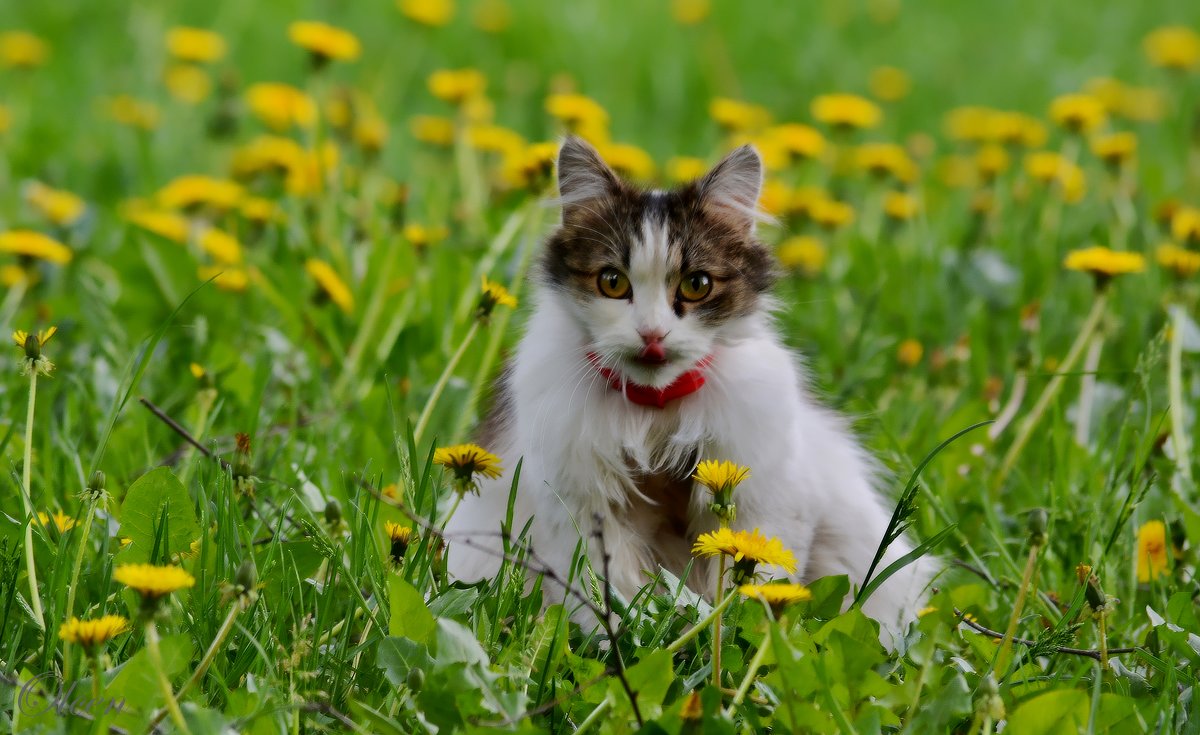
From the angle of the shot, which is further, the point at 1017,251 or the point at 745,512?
the point at 1017,251

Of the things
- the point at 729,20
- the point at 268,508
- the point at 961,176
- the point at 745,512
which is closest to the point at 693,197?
the point at 745,512

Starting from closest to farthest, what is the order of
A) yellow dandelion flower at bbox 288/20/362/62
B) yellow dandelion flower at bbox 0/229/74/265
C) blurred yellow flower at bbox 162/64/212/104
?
1. yellow dandelion flower at bbox 0/229/74/265
2. yellow dandelion flower at bbox 288/20/362/62
3. blurred yellow flower at bbox 162/64/212/104

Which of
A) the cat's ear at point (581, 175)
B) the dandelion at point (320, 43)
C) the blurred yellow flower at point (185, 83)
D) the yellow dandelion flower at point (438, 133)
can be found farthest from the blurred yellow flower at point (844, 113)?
the blurred yellow flower at point (185, 83)

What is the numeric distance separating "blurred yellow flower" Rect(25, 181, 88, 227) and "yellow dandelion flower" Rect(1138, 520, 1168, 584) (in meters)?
3.33

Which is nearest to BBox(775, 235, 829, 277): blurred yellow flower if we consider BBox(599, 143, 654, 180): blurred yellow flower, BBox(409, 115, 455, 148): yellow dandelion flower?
BBox(599, 143, 654, 180): blurred yellow flower

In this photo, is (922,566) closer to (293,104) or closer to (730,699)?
(730,699)

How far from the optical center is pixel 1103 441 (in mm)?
3115

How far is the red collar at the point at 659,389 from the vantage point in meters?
2.51

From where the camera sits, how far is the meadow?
2010mm

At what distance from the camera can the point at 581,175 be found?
270 centimetres

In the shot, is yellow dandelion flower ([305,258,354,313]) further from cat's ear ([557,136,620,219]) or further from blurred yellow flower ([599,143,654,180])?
cat's ear ([557,136,620,219])

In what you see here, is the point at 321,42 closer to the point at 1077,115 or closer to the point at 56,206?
the point at 56,206

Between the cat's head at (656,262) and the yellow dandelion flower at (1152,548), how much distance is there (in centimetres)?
93

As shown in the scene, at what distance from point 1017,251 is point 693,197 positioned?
2.49m
